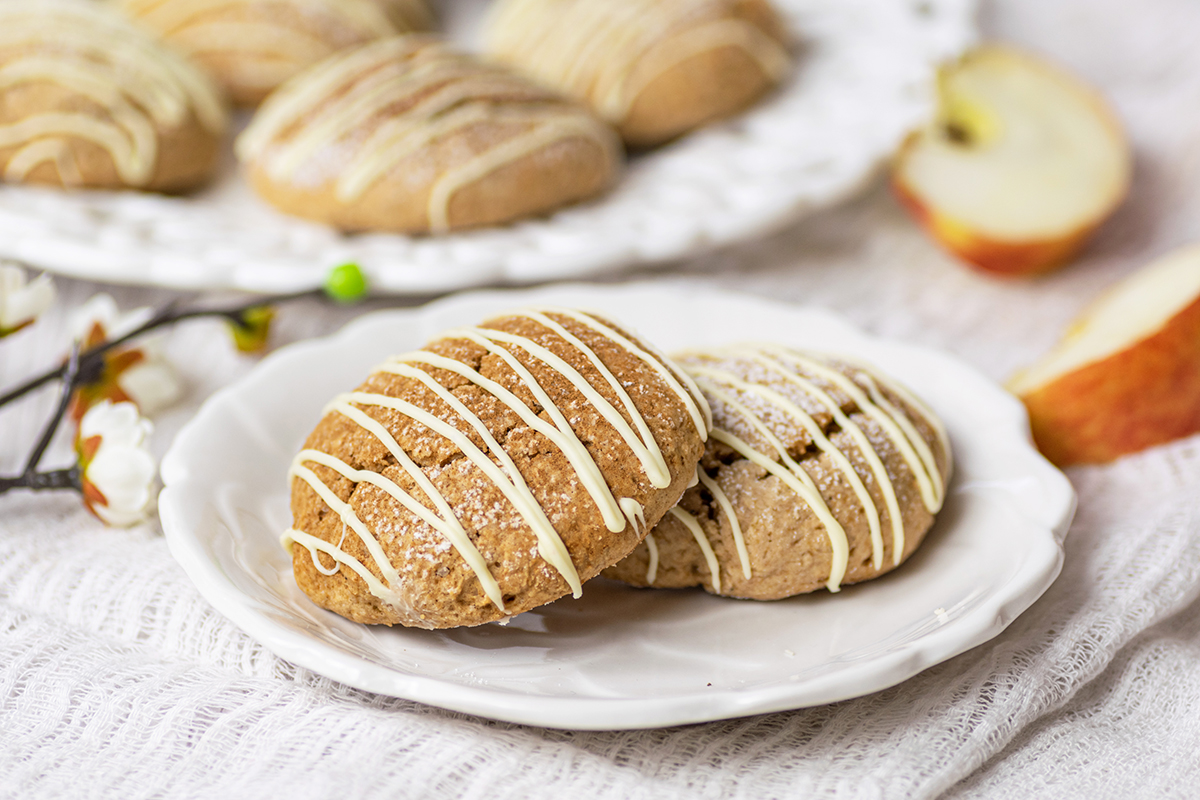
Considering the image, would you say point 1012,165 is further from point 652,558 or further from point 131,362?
point 131,362

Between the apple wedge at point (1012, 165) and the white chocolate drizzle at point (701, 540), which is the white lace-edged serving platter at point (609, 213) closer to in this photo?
the apple wedge at point (1012, 165)

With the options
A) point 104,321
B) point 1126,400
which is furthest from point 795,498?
point 104,321

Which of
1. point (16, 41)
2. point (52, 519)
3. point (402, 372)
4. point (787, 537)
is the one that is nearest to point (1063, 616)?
point (787, 537)

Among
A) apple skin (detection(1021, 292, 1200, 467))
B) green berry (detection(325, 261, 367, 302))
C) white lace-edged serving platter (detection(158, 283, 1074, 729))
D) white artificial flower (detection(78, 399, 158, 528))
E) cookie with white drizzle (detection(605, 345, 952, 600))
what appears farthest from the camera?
green berry (detection(325, 261, 367, 302))

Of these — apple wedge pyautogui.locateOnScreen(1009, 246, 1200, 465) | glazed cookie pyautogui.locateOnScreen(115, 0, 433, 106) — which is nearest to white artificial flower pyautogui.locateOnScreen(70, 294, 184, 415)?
glazed cookie pyautogui.locateOnScreen(115, 0, 433, 106)

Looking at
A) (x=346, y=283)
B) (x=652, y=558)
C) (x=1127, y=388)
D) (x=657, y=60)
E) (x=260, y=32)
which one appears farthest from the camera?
(x=260, y=32)

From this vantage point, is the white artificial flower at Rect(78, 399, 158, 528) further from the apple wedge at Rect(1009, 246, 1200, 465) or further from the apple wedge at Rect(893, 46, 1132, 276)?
the apple wedge at Rect(893, 46, 1132, 276)

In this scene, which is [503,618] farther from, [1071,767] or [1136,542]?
[1136,542]
